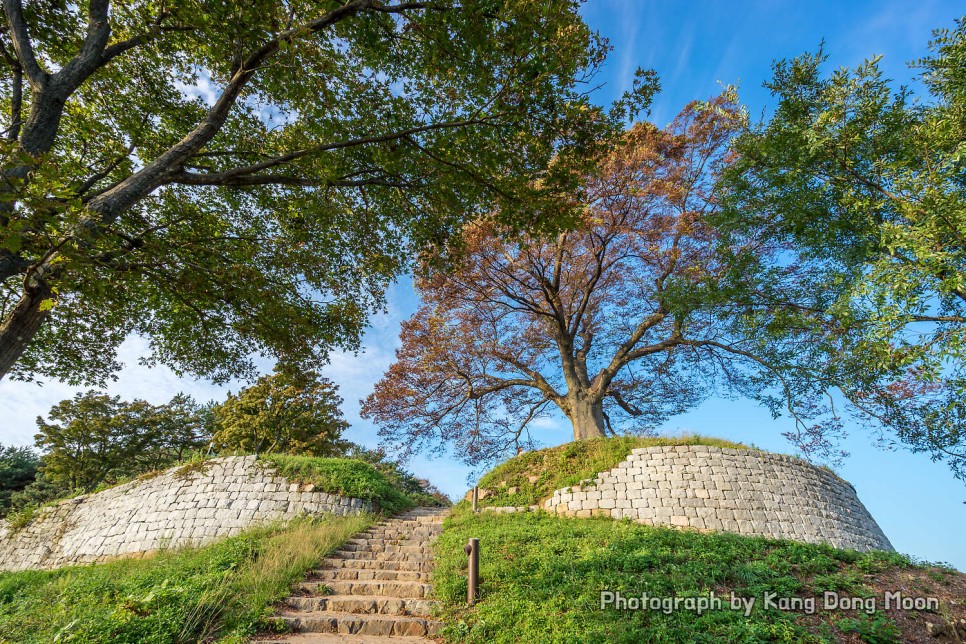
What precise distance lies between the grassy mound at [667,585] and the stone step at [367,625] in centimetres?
33

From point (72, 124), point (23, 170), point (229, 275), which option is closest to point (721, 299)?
point (229, 275)

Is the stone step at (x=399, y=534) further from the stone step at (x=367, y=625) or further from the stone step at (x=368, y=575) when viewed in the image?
the stone step at (x=367, y=625)

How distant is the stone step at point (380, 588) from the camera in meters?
6.07

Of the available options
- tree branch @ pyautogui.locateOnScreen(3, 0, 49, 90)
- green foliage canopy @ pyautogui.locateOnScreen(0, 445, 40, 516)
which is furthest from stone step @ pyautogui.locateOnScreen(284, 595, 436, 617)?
green foliage canopy @ pyautogui.locateOnScreen(0, 445, 40, 516)

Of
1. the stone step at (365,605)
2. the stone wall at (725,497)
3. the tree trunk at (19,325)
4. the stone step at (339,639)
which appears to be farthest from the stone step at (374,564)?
the tree trunk at (19,325)

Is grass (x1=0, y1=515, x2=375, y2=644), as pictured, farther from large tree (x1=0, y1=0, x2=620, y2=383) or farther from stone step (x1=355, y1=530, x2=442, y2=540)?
large tree (x1=0, y1=0, x2=620, y2=383)

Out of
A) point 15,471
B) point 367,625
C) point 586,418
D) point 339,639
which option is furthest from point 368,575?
point 15,471

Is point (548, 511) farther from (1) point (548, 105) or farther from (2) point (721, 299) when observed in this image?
(1) point (548, 105)

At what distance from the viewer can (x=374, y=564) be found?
7.32 meters

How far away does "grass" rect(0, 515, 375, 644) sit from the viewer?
13.7ft

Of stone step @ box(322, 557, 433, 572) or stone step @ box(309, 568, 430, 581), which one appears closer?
stone step @ box(309, 568, 430, 581)

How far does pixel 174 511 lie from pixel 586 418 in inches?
503

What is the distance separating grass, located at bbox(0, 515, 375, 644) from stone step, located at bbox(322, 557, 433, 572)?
0.91 ft

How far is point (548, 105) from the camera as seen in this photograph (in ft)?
21.0
